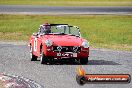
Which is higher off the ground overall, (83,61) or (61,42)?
(61,42)

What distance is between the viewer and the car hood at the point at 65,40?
714 inches

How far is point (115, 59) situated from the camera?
819 inches

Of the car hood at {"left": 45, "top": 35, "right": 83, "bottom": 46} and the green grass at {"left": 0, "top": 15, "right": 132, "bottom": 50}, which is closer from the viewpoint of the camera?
the car hood at {"left": 45, "top": 35, "right": 83, "bottom": 46}

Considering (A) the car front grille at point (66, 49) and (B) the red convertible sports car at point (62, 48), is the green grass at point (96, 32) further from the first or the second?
(A) the car front grille at point (66, 49)

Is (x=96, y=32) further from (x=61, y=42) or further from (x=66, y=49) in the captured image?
(x=66, y=49)

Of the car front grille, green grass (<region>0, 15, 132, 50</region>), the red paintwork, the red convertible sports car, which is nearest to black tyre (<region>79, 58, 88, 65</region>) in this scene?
the red convertible sports car

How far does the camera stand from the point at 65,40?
18422mm

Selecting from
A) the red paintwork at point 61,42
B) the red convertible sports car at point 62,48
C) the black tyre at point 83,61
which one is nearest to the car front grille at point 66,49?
the red convertible sports car at point 62,48

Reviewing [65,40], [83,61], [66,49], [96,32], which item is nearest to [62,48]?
[66,49]

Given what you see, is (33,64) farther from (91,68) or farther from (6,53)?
(6,53)

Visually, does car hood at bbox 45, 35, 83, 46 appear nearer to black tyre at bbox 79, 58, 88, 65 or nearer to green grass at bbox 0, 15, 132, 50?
black tyre at bbox 79, 58, 88, 65

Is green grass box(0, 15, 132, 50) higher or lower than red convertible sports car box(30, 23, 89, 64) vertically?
lower

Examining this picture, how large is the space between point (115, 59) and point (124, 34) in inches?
573

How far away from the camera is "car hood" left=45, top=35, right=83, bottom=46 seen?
1814 centimetres
